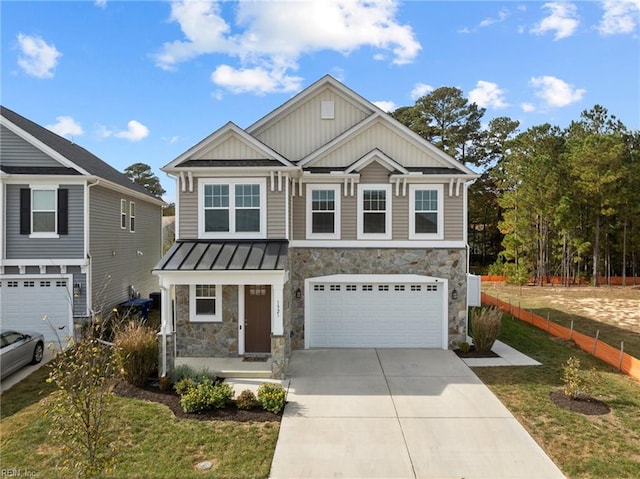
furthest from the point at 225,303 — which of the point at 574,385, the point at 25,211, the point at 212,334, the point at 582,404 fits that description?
the point at 582,404

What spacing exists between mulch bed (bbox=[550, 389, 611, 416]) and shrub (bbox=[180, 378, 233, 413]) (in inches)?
283

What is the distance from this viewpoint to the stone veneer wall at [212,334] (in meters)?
12.1

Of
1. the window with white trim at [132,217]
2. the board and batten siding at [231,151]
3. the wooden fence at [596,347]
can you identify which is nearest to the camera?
the wooden fence at [596,347]

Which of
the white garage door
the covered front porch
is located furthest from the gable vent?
the white garage door

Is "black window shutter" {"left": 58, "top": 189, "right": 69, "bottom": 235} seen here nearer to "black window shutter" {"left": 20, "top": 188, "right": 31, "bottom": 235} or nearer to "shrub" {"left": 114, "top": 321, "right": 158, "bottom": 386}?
"black window shutter" {"left": 20, "top": 188, "right": 31, "bottom": 235}

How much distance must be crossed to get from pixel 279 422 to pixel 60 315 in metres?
9.91

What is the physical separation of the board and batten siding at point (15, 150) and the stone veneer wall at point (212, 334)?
24.5 ft

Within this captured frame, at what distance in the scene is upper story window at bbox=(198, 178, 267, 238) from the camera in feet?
39.5

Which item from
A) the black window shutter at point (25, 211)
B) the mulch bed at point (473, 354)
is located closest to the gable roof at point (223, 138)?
the black window shutter at point (25, 211)

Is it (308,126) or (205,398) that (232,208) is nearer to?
(308,126)

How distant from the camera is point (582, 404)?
8.66m

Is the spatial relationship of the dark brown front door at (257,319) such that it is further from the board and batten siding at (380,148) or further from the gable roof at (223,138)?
the board and batten siding at (380,148)

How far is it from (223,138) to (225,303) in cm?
499

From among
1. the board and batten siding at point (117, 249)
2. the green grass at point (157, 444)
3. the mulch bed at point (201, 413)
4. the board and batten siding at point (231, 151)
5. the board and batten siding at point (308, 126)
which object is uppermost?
the board and batten siding at point (308, 126)
